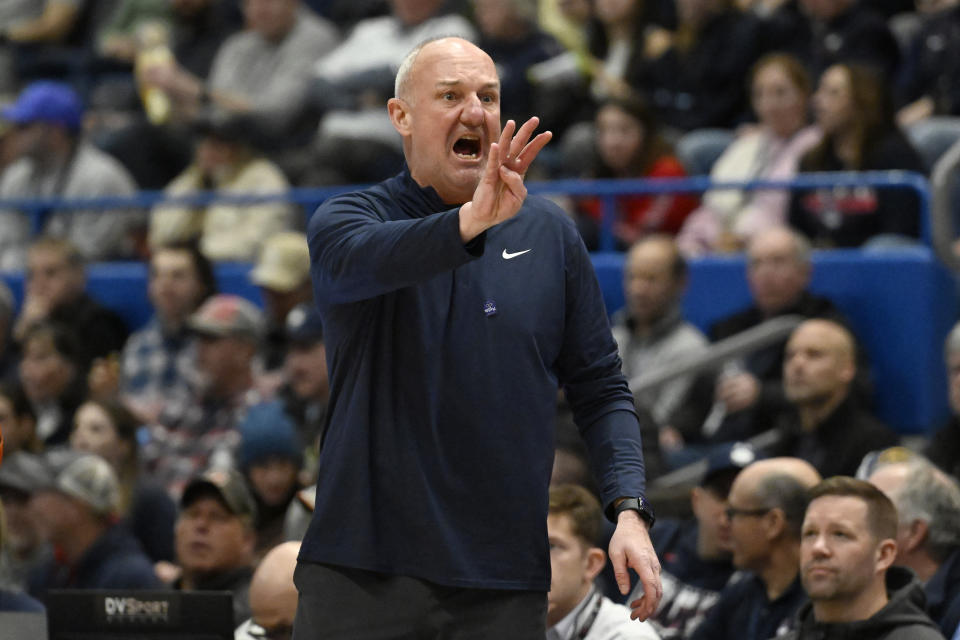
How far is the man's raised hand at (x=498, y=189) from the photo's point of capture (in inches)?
103

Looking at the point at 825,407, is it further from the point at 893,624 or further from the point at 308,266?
the point at 308,266

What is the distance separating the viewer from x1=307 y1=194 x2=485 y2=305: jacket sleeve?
268 cm

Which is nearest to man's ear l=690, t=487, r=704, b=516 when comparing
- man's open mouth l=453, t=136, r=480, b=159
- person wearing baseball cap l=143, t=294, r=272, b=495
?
person wearing baseball cap l=143, t=294, r=272, b=495

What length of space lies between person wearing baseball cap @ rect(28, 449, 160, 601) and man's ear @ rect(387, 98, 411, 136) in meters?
3.37

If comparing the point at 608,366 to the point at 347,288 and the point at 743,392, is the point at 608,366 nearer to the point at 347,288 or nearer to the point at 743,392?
the point at 347,288

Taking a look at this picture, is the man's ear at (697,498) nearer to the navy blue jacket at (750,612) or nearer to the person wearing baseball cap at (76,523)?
the navy blue jacket at (750,612)

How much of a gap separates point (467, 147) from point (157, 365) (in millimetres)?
5968

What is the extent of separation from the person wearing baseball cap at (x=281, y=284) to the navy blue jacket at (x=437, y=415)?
548 cm

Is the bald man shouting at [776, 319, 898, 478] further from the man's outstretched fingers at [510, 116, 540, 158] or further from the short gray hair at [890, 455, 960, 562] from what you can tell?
the man's outstretched fingers at [510, 116, 540, 158]

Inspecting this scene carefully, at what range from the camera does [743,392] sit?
282 inches

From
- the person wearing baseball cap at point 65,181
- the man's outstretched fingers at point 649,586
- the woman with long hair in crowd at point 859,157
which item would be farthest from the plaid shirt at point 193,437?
the man's outstretched fingers at point 649,586

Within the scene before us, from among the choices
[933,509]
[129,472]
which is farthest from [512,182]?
[129,472]

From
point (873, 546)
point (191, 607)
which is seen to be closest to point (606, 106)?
point (873, 546)

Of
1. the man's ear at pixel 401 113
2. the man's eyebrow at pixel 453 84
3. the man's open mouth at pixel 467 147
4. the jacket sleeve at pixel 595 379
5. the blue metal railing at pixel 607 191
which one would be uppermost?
the blue metal railing at pixel 607 191
